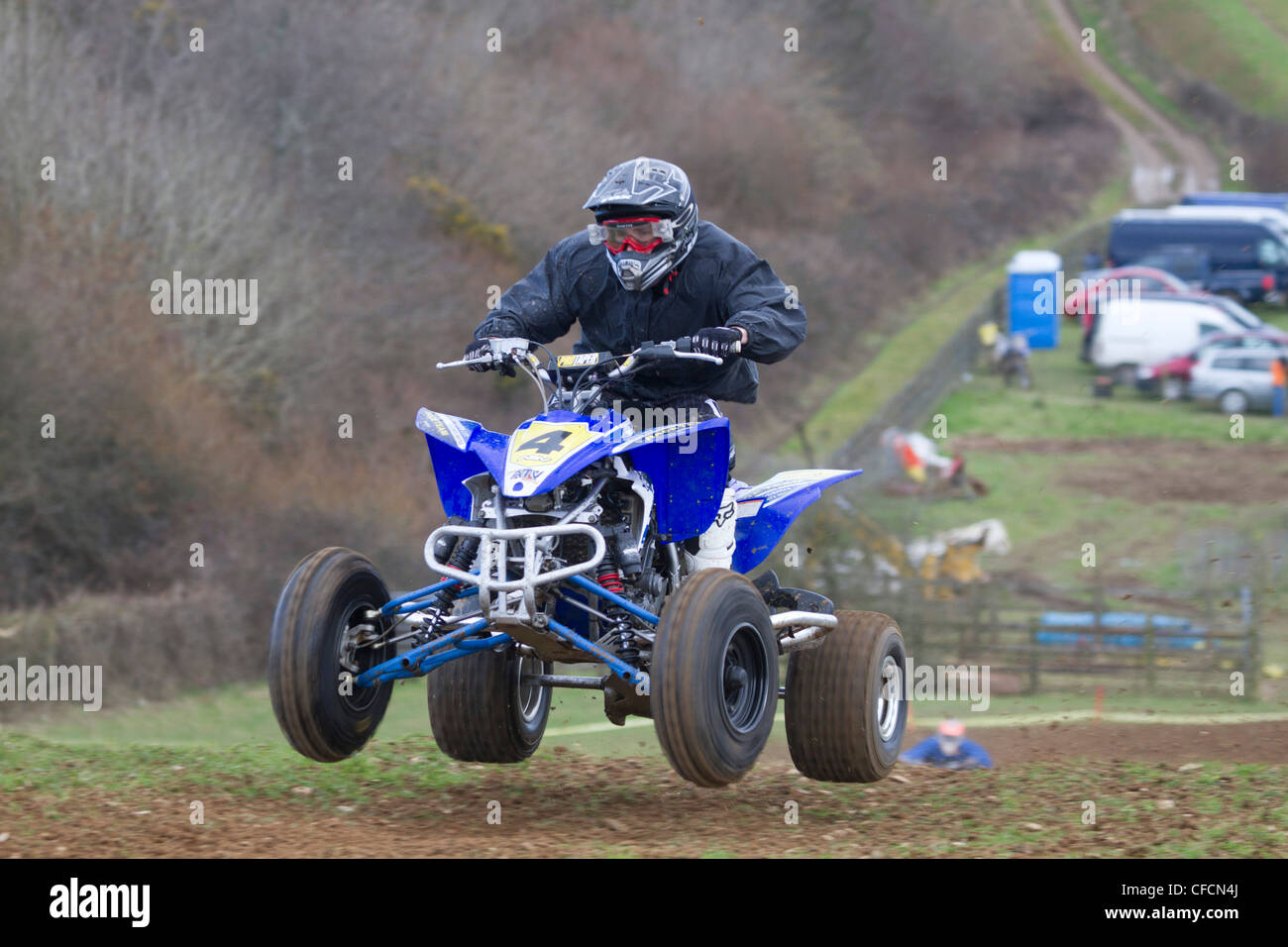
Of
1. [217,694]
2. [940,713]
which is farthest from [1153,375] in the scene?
[217,694]

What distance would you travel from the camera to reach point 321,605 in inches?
270

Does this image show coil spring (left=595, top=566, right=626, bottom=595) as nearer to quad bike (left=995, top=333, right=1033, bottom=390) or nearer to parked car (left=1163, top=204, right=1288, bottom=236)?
quad bike (left=995, top=333, right=1033, bottom=390)

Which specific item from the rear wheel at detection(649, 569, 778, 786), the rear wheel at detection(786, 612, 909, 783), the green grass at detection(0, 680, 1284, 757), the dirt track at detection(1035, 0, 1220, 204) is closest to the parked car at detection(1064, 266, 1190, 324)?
the dirt track at detection(1035, 0, 1220, 204)

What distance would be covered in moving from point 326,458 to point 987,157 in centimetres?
3431

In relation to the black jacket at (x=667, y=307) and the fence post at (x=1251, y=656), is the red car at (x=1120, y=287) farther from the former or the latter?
the black jacket at (x=667, y=307)

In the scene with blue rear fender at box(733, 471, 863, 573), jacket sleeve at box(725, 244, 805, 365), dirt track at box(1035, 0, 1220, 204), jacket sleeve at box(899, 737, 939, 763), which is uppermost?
dirt track at box(1035, 0, 1220, 204)

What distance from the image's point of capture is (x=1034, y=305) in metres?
36.9

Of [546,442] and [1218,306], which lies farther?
[1218,306]

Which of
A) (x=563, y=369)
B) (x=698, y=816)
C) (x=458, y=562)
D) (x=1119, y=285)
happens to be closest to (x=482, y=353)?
(x=563, y=369)

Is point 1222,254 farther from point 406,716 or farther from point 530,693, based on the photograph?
point 530,693

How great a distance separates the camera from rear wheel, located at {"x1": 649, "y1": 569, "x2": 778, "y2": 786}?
626 cm

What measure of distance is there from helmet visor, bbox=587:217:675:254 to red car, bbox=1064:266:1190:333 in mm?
28960

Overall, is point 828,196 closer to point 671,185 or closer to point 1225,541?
point 1225,541

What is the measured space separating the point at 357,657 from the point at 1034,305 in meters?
32.1
